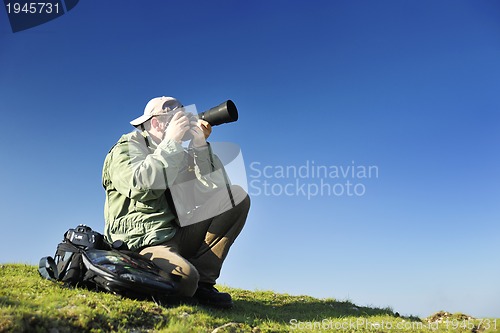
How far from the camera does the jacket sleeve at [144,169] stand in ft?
18.0

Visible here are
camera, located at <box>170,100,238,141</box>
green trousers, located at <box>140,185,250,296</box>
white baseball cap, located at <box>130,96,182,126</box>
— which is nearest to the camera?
white baseball cap, located at <box>130,96,182,126</box>

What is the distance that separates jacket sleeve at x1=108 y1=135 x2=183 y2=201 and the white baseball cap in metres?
0.42

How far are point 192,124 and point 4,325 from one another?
11.9 feet

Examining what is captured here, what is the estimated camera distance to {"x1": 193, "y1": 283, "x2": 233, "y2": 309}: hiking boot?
620 cm

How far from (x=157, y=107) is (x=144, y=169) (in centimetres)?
109

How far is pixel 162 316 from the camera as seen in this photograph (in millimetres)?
4832

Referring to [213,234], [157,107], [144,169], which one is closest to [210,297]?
[213,234]

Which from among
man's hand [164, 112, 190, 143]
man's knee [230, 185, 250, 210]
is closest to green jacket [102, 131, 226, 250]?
man's hand [164, 112, 190, 143]

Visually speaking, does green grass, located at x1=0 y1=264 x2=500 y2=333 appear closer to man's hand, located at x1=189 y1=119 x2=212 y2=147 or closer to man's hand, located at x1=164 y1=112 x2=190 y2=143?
man's hand, located at x1=164 y1=112 x2=190 y2=143

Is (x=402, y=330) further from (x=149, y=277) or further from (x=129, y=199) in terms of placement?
(x=129, y=199)

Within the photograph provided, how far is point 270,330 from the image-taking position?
5297 millimetres

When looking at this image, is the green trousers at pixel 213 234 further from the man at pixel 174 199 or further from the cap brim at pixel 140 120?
→ the cap brim at pixel 140 120

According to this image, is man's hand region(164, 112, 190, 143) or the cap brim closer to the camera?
man's hand region(164, 112, 190, 143)

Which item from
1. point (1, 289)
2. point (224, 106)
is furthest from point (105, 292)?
point (224, 106)
